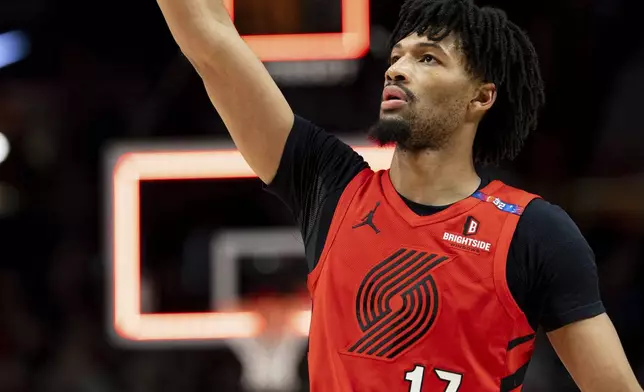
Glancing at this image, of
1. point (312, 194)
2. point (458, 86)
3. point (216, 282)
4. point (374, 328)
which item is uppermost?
point (458, 86)

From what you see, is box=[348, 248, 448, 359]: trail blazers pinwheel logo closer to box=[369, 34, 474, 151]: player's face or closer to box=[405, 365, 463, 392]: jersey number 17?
box=[405, 365, 463, 392]: jersey number 17

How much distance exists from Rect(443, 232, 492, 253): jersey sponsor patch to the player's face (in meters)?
0.22

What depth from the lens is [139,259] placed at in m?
4.31

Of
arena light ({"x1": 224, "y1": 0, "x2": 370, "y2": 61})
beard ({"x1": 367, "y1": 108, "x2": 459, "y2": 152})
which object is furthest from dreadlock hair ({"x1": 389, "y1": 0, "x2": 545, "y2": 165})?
arena light ({"x1": 224, "y1": 0, "x2": 370, "y2": 61})

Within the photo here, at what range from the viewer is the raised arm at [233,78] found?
183 cm

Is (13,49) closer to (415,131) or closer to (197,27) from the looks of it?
(197,27)

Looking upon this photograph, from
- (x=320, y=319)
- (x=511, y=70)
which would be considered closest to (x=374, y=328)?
(x=320, y=319)

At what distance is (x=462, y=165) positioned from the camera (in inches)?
77.8

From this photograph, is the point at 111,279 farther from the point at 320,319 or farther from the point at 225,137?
the point at 320,319

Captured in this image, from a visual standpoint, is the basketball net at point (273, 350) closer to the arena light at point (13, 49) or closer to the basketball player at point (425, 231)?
the arena light at point (13, 49)

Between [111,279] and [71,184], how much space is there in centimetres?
58

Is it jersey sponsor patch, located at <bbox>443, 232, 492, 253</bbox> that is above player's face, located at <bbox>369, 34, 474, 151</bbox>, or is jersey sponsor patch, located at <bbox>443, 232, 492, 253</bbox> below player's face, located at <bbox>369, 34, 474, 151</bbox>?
below

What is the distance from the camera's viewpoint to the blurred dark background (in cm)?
424

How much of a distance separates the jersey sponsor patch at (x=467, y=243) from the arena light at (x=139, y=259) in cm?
241
